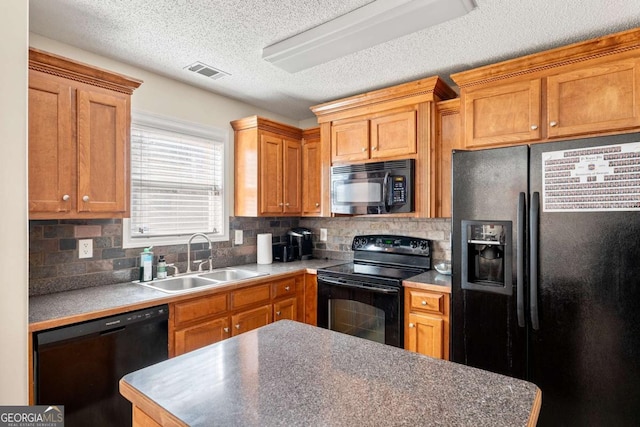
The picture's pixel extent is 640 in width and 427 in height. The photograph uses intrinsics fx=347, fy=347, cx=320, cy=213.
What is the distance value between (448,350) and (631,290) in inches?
43.9

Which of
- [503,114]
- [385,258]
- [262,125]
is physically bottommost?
[385,258]

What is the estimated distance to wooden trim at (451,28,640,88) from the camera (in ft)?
6.43

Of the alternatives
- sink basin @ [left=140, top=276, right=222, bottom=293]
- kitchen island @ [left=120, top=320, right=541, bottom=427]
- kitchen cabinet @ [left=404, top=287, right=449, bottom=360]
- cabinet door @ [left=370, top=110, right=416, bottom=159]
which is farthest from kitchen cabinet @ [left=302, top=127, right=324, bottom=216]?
kitchen island @ [left=120, top=320, right=541, bottom=427]

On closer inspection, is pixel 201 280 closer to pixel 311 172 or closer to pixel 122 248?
pixel 122 248

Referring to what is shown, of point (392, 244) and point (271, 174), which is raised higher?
point (271, 174)

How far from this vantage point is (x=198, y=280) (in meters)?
2.90

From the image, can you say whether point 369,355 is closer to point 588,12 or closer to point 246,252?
point 588,12

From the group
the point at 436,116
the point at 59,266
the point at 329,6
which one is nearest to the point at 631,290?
the point at 436,116

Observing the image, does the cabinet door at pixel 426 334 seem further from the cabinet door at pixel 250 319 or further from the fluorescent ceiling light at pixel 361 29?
the fluorescent ceiling light at pixel 361 29

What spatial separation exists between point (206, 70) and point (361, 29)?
4.28ft

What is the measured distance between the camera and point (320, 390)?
981mm

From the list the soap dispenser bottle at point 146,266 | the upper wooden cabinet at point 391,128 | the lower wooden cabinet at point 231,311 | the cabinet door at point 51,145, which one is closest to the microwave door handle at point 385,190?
the upper wooden cabinet at point 391,128

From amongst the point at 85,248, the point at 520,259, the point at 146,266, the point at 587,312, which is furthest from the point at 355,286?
the point at 85,248

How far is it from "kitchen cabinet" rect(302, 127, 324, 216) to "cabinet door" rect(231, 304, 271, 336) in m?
1.16
